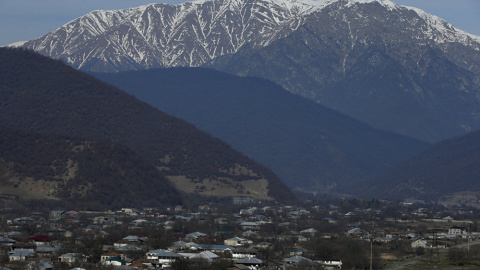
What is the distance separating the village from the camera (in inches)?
4808

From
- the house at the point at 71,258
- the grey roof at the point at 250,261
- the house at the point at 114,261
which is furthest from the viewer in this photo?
the grey roof at the point at 250,261

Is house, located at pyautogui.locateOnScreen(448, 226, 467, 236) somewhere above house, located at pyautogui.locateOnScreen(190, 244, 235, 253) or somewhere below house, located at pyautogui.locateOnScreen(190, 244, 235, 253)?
above

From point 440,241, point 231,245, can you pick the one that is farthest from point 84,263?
point 440,241

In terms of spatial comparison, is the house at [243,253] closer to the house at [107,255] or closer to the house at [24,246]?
the house at [107,255]

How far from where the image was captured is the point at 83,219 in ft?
624

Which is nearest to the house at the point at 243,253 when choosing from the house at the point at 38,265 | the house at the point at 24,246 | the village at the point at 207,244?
the village at the point at 207,244

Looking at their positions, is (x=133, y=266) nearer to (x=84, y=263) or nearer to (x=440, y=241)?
(x=84, y=263)

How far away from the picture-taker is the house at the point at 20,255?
402ft

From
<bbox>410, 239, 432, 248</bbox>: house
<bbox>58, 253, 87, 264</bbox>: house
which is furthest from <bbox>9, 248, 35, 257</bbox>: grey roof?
<bbox>410, 239, 432, 248</bbox>: house

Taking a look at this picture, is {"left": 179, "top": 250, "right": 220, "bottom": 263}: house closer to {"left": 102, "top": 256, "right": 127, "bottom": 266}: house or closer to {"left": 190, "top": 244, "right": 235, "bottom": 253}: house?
{"left": 102, "top": 256, "right": 127, "bottom": 266}: house

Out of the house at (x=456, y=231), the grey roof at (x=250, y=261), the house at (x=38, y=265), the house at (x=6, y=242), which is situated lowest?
the house at (x=38, y=265)

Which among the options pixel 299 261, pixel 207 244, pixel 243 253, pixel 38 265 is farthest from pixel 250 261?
pixel 207 244

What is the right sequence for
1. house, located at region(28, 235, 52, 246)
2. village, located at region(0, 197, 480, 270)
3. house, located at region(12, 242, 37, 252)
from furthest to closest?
house, located at region(28, 235, 52, 246), house, located at region(12, 242, 37, 252), village, located at region(0, 197, 480, 270)

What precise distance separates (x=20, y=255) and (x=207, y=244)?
30870 millimetres
